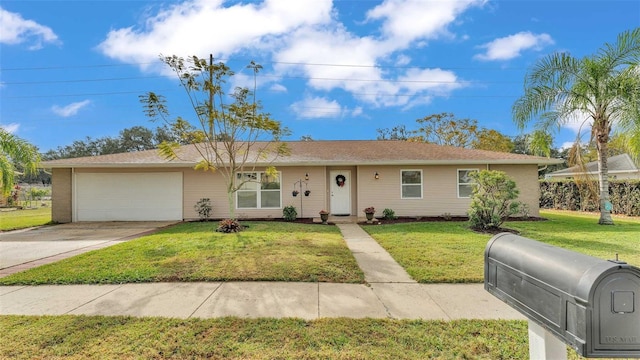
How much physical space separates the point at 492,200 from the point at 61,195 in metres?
16.5

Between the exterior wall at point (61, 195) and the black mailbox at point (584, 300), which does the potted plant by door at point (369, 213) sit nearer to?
the black mailbox at point (584, 300)

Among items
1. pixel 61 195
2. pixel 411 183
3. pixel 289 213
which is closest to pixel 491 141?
pixel 411 183

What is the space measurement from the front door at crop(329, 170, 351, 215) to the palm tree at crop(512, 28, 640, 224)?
7.02 m

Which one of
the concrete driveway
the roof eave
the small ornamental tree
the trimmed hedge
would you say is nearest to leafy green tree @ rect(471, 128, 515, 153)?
the trimmed hedge

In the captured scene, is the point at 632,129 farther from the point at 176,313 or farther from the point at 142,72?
the point at 142,72

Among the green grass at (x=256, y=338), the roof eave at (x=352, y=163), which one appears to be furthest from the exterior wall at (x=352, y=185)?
the green grass at (x=256, y=338)

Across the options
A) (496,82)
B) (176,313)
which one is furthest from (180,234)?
(496,82)

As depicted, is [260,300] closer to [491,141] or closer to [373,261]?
[373,261]

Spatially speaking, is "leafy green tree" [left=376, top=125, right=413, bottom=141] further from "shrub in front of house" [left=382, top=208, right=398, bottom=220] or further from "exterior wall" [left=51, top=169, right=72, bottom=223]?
"exterior wall" [left=51, top=169, right=72, bottom=223]

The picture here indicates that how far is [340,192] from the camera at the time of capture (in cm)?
1291

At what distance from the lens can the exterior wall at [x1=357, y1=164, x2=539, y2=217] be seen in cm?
1236

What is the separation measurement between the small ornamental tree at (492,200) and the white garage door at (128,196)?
11.3 m

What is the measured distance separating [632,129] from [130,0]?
1694cm

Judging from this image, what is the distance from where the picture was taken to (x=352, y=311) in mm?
3486
